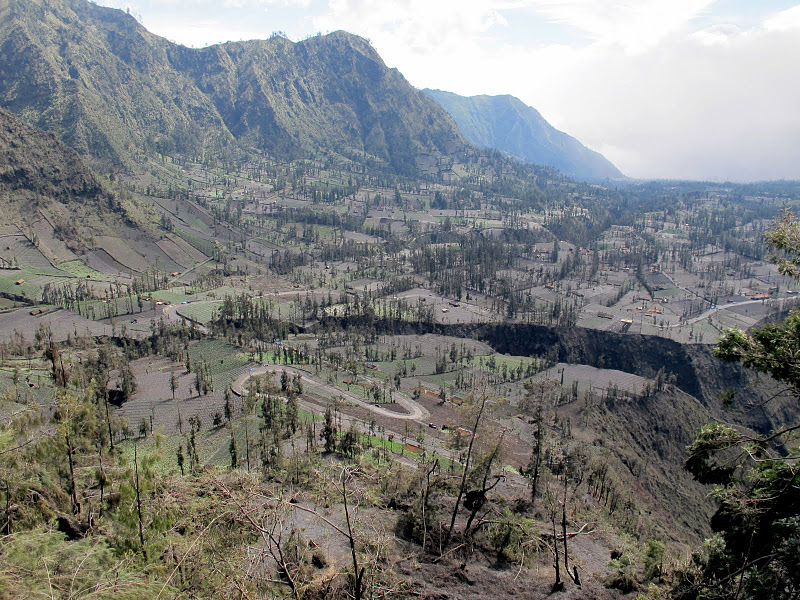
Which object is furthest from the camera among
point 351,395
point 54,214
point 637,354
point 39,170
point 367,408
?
point 39,170

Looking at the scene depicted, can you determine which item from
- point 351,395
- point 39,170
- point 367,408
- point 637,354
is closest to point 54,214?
point 39,170

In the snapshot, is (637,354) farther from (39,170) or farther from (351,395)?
(39,170)

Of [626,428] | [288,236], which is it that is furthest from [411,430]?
[288,236]

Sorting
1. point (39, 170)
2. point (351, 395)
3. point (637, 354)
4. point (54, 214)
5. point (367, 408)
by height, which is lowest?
point (351, 395)

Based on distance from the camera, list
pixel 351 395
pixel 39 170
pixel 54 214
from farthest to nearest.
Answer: pixel 39 170 < pixel 54 214 < pixel 351 395

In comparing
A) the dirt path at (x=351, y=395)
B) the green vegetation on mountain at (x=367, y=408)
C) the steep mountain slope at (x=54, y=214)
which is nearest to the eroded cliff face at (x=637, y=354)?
the green vegetation on mountain at (x=367, y=408)

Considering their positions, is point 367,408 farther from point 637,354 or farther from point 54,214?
point 54,214

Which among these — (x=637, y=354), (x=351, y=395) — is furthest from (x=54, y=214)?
(x=637, y=354)

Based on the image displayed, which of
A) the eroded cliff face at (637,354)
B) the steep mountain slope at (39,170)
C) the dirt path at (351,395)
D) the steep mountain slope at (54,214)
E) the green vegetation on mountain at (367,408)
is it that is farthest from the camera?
the steep mountain slope at (39,170)

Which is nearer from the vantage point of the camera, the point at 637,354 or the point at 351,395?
Answer: the point at 351,395

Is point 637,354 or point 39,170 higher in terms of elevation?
point 39,170

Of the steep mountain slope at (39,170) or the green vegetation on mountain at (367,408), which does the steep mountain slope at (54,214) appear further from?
the green vegetation on mountain at (367,408)
